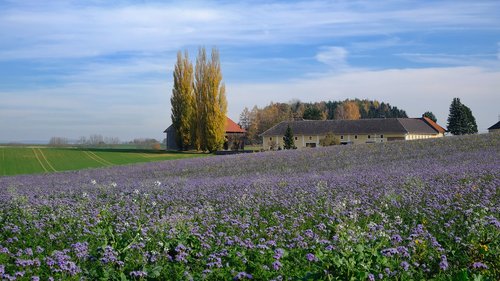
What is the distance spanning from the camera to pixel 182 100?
70.9 metres

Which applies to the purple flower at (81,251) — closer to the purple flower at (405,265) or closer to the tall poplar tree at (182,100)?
the purple flower at (405,265)

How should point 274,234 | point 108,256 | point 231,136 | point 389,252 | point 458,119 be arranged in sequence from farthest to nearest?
point 458,119
point 231,136
point 274,234
point 108,256
point 389,252

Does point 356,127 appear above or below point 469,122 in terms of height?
below

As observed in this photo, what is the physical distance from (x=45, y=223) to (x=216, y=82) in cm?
6016

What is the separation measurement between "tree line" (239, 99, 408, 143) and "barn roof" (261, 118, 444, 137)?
10.5 m

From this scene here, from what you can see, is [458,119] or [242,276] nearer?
[242,276]

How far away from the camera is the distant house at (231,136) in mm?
81500

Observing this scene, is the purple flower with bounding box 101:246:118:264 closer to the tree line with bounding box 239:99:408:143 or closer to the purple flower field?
the purple flower field

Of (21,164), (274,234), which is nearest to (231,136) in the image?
(21,164)

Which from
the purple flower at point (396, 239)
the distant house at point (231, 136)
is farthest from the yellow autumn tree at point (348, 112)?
the purple flower at point (396, 239)

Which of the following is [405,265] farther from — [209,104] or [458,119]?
[458,119]

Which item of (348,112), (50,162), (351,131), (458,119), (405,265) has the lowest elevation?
(50,162)

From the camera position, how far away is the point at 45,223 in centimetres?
797

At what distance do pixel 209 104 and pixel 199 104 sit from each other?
1728 millimetres
